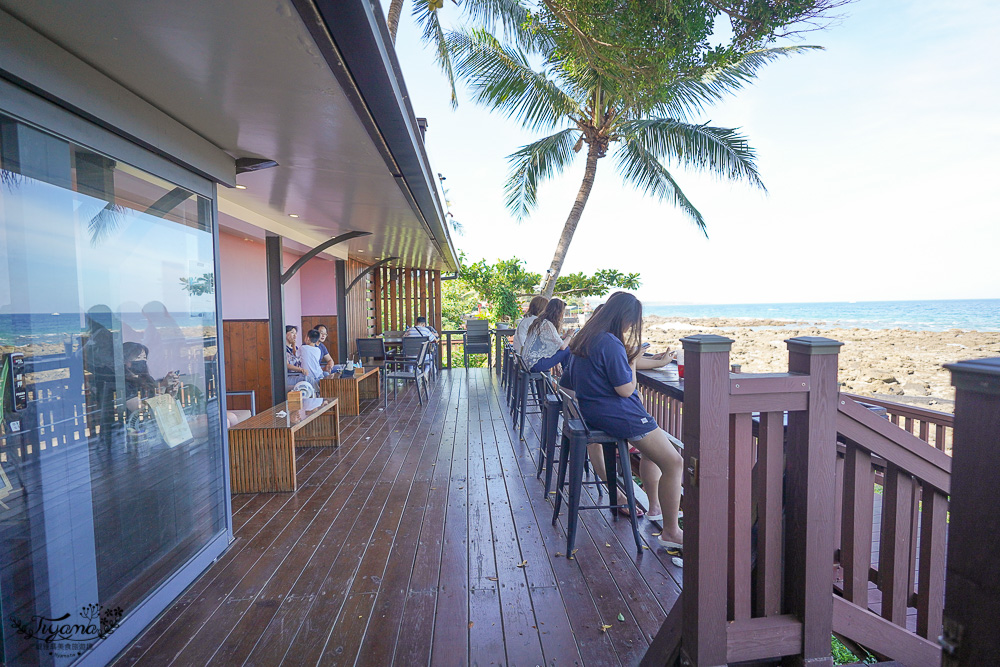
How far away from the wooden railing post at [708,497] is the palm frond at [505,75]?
7.89 meters

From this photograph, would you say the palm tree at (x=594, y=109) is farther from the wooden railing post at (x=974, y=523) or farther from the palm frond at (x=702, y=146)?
the wooden railing post at (x=974, y=523)

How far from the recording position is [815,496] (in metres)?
1.59

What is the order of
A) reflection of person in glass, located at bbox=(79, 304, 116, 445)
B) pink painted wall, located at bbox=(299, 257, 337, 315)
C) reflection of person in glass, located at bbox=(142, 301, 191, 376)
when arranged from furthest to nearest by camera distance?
pink painted wall, located at bbox=(299, 257, 337, 315) < reflection of person in glass, located at bbox=(142, 301, 191, 376) < reflection of person in glass, located at bbox=(79, 304, 116, 445)

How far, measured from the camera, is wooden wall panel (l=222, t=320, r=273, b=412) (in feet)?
24.0

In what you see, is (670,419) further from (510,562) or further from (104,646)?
(104,646)

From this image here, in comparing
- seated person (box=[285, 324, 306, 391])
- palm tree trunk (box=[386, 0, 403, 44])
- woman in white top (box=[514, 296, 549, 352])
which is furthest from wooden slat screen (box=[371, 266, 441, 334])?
palm tree trunk (box=[386, 0, 403, 44])

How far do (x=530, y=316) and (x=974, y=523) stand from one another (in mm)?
4441

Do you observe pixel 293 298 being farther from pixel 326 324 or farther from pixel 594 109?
pixel 594 109

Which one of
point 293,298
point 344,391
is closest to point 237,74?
point 344,391

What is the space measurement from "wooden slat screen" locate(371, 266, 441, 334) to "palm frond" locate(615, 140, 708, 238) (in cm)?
525

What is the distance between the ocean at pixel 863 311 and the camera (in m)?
38.4

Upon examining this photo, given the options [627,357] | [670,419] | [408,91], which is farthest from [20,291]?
[670,419]

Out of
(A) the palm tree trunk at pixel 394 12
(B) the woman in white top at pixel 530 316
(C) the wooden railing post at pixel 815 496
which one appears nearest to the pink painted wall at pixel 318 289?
(A) the palm tree trunk at pixel 394 12

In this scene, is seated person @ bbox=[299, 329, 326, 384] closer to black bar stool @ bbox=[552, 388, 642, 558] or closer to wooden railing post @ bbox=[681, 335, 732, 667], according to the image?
black bar stool @ bbox=[552, 388, 642, 558]
